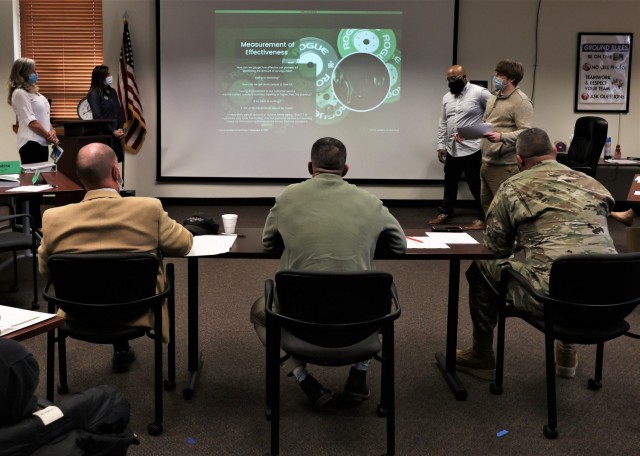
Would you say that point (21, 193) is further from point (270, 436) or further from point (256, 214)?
point (256, 214)

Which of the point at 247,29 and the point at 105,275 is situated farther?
the point at 247,29

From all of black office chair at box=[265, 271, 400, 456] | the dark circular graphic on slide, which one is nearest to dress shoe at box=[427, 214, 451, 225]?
the dark circular graphic on slide

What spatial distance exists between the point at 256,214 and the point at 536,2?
379 centimetres

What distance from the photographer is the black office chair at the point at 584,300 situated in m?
2.34

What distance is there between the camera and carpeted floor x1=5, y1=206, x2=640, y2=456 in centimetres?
246

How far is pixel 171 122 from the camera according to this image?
24.6 ft

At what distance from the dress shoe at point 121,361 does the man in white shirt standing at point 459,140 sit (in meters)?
3.82

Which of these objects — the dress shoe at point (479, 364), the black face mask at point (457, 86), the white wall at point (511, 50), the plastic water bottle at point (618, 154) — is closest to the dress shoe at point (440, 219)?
the white wall at point (511, 50)

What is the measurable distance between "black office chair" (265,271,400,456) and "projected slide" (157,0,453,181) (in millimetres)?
5302

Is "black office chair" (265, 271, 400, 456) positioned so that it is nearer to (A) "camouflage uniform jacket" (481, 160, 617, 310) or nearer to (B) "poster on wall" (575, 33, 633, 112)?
(A) "camouflage uniform jacket" (481, 160, 617, 310)

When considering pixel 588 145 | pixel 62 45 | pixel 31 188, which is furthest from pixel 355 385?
pixel 62 45

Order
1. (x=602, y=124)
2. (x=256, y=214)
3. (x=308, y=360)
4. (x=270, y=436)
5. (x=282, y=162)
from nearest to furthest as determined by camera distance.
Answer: (x=308, y=360), (x=270, y=436), (x=602, y=124), (x=256, y=214), (x=282, y=162)

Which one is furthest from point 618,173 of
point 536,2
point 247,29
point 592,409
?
point 592,409

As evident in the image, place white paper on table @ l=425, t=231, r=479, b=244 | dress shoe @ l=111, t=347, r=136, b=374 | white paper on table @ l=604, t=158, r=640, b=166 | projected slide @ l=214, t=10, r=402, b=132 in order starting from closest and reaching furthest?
1. white paper on table @ l=425, t=231, r=479, b=244
2. dress shoe @ l=111, t=347, r=136, b=374
3. white paper on table @ l=604, t=158, r=640, b=166
4. projected slide @ l=214, t=10, r=402, b=132
